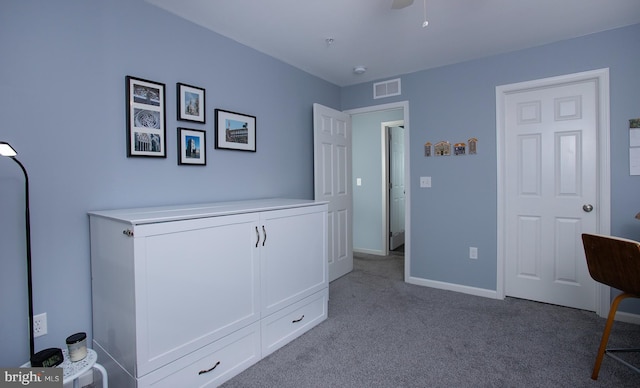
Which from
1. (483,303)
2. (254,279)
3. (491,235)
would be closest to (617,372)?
(483,303)

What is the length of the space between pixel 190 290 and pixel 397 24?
7.62ft

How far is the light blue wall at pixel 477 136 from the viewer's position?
8.14 feet

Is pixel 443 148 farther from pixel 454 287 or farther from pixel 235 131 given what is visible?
pixel 235 131

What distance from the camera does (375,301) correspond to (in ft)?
9.82

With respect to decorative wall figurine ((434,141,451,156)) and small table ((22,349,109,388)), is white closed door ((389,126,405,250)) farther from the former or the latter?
small table ((22,349,109,388))

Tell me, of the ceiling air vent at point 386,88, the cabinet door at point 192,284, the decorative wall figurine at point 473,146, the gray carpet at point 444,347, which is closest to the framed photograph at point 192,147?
the cabinet door at point 192,284

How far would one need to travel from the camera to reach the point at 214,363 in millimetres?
1759

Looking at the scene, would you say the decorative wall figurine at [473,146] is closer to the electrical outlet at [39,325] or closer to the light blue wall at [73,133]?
the light blue wall at [73,133]

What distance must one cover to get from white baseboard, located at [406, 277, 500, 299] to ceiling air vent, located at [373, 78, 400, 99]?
213 centimetres

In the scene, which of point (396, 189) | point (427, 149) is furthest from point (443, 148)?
point (396, 189)

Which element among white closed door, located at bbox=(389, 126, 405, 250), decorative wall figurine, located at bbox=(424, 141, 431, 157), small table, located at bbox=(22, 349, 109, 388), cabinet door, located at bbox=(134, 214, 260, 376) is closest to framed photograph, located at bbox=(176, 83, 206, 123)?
cabinet door, located at bbox=(134, 214, 260, 376)

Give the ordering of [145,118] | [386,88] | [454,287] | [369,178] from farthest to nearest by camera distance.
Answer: [369,178], [386,88], [454,287], [145,118]

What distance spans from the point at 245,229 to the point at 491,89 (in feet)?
8.82

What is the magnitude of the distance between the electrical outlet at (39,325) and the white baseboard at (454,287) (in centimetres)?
313
